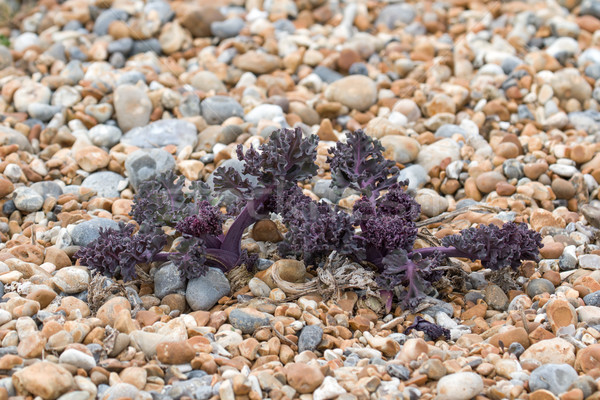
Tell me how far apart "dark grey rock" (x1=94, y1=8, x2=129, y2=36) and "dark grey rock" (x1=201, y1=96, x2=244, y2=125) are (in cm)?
221

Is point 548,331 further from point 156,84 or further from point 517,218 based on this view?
point 156,84

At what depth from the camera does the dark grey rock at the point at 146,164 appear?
17.0 feet

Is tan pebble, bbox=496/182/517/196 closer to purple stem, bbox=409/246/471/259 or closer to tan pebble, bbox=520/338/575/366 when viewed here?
purple stem, bbox=409/246/471/259

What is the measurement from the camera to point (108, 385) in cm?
309

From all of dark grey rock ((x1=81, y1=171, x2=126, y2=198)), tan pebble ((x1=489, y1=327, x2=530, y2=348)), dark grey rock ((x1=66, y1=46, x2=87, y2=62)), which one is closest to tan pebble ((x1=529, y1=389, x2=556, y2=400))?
tan pebble ((x1=489, y1=327, x2=530, y2=348))

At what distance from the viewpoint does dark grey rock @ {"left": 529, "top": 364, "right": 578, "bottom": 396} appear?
3.09m

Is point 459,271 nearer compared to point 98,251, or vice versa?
point 98,251

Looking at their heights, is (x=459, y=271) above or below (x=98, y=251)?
below

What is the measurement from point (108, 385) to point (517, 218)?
3.05 meters

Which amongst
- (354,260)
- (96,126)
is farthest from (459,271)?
Answer: (96,126)

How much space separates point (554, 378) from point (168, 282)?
2.16 metres

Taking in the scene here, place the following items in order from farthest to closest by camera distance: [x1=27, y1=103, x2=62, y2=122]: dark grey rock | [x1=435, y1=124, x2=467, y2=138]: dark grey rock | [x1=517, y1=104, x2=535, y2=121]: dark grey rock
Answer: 1. [x1=517, y1=104, x2=535, y2=121]: dark grey rock
2. [x1=27, y1=103, x2=62, y2=122]: dark grey rock
3. [x1=435, y1=124, x2=467, y2=138]: dark grey rock

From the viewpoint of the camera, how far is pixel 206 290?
12.9 feet

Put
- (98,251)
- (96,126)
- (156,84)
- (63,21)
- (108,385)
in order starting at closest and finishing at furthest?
(108,385), (98,251), (96,126), (156,84), (63,21)
